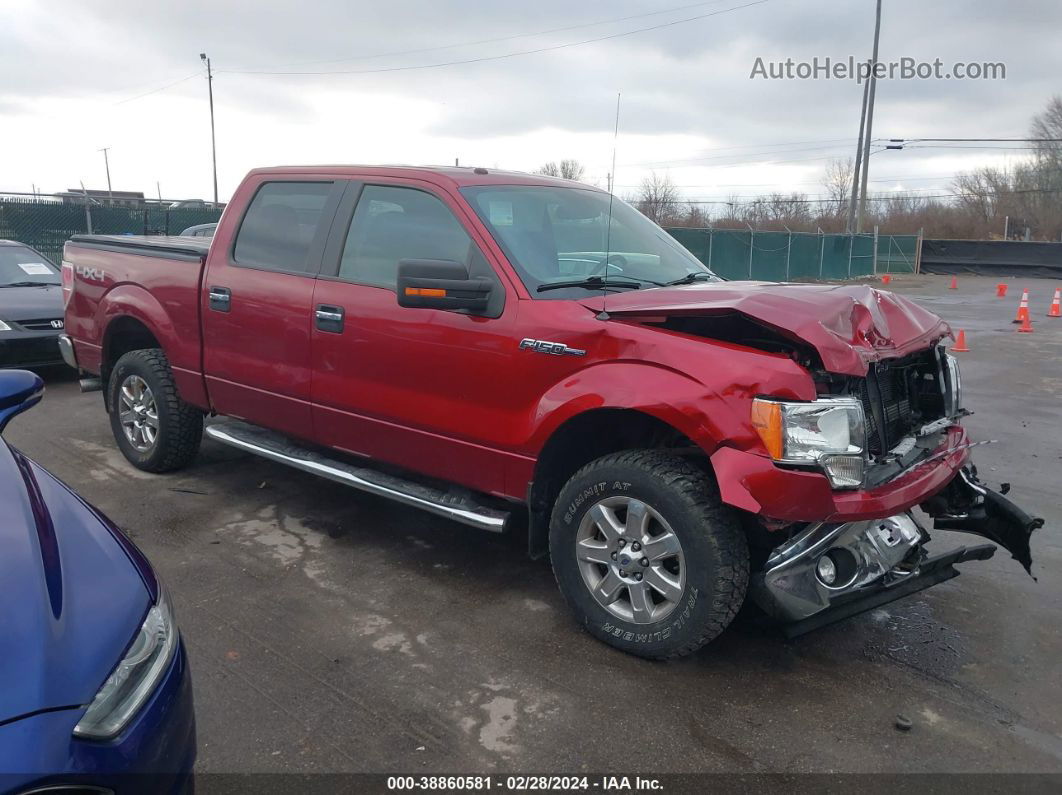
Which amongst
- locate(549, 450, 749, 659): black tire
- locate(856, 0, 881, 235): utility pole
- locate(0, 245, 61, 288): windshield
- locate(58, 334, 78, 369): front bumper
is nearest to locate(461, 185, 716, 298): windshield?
locate(549, 450, 749, 659): black tire

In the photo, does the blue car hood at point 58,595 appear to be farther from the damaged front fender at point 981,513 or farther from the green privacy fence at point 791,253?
the green privacy fence at point 791,253

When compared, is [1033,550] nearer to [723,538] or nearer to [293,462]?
[723,538]

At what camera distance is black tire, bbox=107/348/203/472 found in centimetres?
550

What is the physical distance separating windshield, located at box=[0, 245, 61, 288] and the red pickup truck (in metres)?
5.22

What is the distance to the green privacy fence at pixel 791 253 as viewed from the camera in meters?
24.4

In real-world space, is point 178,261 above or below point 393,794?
above

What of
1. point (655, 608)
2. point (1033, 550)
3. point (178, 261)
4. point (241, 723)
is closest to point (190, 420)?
point (178, 261)

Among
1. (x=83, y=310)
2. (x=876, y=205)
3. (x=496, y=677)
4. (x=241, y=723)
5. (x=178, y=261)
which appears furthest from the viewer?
(x=876, y=205)

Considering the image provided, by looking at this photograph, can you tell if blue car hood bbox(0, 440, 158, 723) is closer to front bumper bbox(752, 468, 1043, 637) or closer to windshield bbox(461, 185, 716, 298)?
windshield bbox(461, 185, 716, 298)

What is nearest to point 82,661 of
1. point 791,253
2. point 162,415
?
point 162,415

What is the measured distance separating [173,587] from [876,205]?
52392 mm

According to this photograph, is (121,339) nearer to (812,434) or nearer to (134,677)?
(134,677)

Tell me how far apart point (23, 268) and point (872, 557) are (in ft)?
31.3

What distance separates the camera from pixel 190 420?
5609 mm
